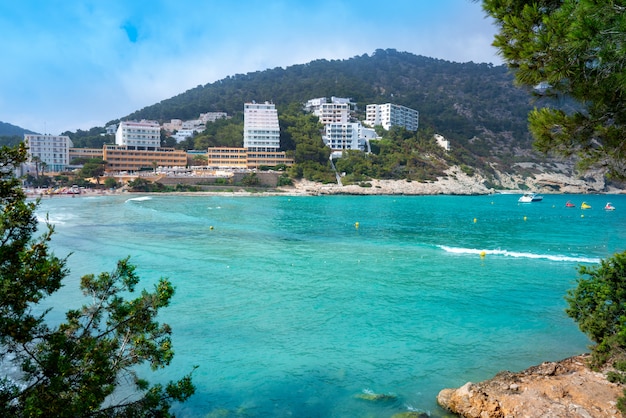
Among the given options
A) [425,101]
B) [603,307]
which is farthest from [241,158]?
[425,101]

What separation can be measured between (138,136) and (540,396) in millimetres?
95753

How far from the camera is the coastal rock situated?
670cm

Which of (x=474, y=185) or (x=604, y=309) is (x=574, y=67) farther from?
(x=474, y=185)

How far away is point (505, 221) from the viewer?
41.6 metres

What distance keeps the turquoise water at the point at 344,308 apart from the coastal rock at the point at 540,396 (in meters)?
0.64

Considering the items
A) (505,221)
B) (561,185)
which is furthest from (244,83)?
(505,221)

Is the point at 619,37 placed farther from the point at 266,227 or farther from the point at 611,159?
the point at 266,227

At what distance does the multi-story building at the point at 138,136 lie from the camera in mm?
89625

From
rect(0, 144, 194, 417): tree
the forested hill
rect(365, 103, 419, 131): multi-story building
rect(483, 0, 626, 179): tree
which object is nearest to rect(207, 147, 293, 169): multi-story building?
rect(365, 103, 419, 131): multi-story building

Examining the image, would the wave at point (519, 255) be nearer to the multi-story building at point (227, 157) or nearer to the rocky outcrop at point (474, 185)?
the rocky outcrop at point (474, 185)

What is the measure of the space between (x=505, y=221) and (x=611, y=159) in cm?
3781

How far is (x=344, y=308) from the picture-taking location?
547 inches

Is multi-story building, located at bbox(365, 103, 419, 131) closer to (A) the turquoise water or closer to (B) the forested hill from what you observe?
(B) the forested hill

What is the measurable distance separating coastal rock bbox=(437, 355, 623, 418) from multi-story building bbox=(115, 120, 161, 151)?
93.9 metres
